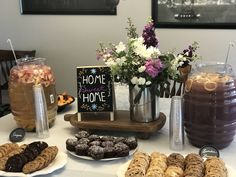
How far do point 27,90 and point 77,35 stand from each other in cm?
198

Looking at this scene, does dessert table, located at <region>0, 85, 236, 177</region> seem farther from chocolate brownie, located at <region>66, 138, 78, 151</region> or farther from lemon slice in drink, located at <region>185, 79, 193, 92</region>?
lemon slice in drink, located at <region>185, 79, 193, 92</region>

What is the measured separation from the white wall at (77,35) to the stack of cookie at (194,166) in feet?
6.89

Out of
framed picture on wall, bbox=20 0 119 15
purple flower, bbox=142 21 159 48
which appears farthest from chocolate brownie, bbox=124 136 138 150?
framed picture on wall, bbox=20 0 119 15

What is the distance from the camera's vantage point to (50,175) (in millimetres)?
1422

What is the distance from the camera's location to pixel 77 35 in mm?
3703

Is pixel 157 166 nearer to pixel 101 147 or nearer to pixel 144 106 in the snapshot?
pixel 101 147

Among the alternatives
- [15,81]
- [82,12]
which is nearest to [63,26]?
[82,12]

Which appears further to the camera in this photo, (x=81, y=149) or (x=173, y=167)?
(x=81, y=149)

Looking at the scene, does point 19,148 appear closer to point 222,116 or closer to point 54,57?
point 222,116

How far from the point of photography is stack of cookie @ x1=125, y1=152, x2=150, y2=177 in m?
1.26

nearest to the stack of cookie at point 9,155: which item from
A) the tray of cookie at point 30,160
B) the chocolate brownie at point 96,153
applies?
the tray of cookie at point 30,160

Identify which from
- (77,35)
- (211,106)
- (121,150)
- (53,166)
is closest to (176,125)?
(211,106)

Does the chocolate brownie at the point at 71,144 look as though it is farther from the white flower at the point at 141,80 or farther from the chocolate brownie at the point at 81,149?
the white flower at the point at 141,80

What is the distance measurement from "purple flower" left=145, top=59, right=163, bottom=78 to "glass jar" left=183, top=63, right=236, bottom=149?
0.14 metres
